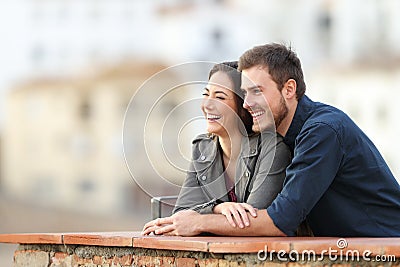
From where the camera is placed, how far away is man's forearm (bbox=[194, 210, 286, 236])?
4.60 metres

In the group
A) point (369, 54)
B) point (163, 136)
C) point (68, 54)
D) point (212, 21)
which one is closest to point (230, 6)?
point (212, 21)

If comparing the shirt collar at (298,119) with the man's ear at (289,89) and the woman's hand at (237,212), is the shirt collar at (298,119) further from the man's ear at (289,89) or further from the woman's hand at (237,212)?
the woman's hand at (237,212)

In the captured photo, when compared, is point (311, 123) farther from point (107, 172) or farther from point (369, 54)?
point (107, 172)

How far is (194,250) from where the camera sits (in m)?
4.38

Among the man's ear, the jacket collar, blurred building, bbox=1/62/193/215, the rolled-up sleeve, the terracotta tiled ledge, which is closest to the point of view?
the terracotta tiled ledge

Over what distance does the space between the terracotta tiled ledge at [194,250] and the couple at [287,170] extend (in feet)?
0.47

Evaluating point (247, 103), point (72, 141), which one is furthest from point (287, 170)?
point (72, 141)

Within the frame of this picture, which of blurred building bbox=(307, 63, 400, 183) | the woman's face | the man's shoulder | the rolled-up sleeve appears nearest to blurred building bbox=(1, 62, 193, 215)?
blurred building bbox=(307, 63, 400, 183)

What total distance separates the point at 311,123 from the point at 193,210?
2.09ft

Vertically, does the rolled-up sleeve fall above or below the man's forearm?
above

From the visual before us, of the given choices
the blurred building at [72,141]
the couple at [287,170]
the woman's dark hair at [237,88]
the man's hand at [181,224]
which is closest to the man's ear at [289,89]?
the couple at [287,170]

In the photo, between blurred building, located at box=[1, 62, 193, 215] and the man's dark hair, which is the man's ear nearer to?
the man's dark hair

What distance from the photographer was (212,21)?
59.0 m

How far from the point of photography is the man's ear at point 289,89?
485 cm
